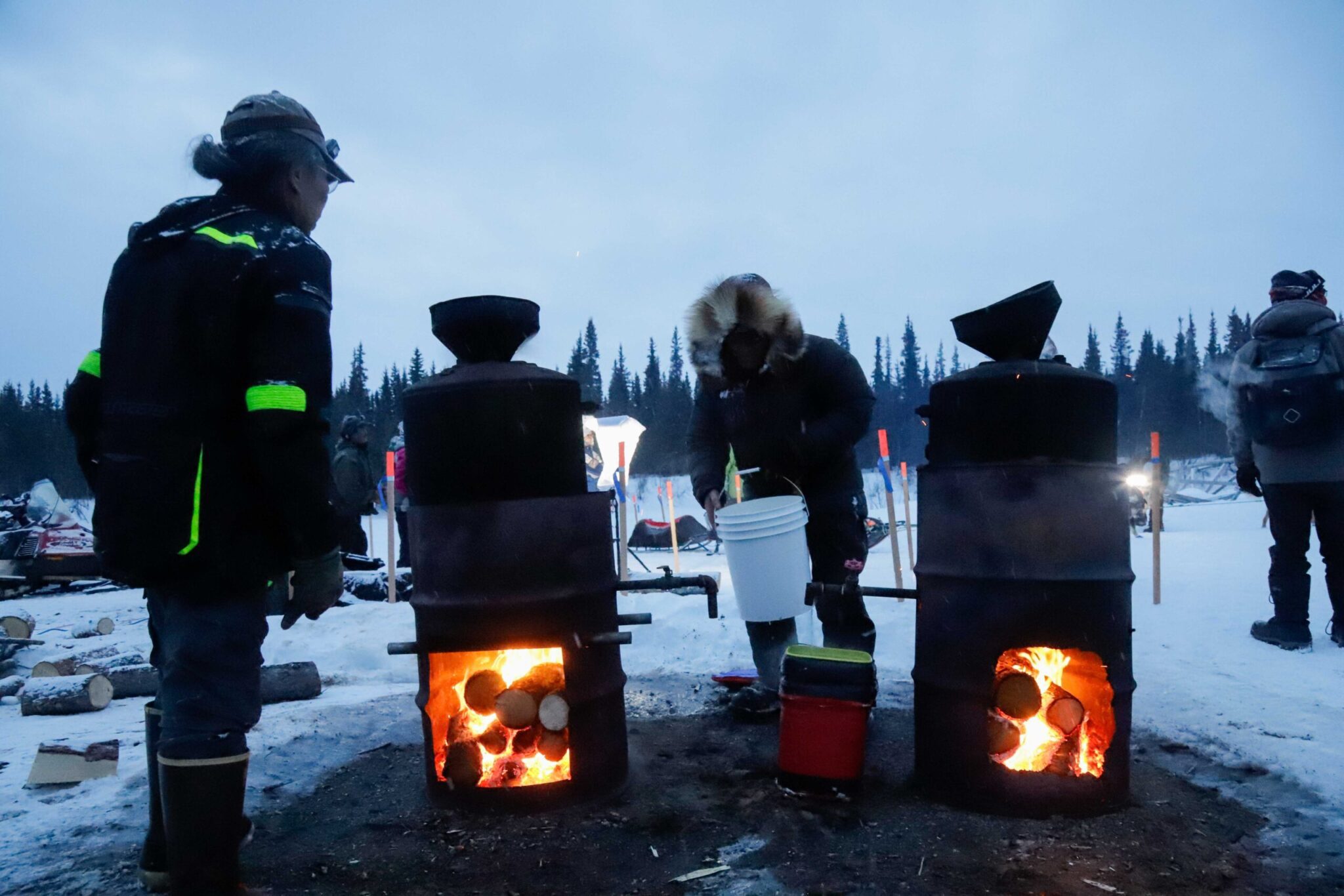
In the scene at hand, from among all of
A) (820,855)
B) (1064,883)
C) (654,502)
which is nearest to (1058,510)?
(1064,883)

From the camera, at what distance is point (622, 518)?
26.6ft

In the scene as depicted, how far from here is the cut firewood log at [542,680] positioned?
303 cm

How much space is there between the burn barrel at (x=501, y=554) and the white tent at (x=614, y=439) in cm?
867

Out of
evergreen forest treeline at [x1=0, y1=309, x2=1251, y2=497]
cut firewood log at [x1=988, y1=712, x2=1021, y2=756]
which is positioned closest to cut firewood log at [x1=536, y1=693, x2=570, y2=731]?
cut firewood log at [x1=988, y1=712, x2=1021, y2=756]

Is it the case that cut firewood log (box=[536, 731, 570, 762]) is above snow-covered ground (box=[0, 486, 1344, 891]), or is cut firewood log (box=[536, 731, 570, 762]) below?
above

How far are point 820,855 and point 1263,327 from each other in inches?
194

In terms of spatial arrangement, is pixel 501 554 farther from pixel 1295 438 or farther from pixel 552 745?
pixel 1295 438

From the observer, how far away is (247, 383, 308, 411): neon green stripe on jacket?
211cm

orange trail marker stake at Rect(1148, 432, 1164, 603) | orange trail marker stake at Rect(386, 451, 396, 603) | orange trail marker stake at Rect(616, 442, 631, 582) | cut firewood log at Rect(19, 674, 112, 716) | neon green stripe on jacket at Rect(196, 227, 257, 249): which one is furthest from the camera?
orange trail marker stake at Rect(616, 442, 631, 582)

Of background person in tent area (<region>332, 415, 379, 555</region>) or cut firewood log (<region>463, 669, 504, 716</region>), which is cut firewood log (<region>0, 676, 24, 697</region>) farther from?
cut firewood log (<region>463, 669, 504, 716</region>)

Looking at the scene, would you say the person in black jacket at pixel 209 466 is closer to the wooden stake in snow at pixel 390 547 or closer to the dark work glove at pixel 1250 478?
the dark work glove at pixel 1250 478

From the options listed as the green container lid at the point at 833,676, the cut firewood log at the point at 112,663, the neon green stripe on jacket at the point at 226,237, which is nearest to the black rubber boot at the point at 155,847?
the neon green stripe on jacket at the point at 226,237

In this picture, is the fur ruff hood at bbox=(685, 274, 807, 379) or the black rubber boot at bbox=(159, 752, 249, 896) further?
the fur ruff hood at bbox=(685, 274, 807, 379)

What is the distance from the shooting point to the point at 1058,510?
9.15 feet
